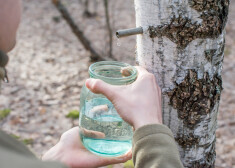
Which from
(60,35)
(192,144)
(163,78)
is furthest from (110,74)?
(60,35)

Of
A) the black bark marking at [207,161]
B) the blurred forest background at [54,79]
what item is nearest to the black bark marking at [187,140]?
the black bark marking at [207,161]

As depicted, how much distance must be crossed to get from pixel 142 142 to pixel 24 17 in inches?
275

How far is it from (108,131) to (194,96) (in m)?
0.43

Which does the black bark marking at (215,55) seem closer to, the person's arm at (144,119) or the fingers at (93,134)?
the person's arm at (144,119)

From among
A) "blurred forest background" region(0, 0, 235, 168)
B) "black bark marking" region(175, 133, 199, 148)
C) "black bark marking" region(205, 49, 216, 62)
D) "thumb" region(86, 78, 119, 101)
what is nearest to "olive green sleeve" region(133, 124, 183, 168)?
"thumb" region(86, 78, 119, 101)

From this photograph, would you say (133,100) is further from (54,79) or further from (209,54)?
(54,79)

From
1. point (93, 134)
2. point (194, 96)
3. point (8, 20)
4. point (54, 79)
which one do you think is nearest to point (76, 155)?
point (93, 134)

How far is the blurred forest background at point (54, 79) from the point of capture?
347cm

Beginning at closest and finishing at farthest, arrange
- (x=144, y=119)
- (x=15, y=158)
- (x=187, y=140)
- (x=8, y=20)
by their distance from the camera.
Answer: (x=15, y=158)
(x=8, y=20)
(x=144, y=119)
(x=187, y=140)

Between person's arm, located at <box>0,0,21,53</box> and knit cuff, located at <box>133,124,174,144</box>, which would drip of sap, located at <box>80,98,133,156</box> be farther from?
person's arm, located at <box>0,0,21,53</box>

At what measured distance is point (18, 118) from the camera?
3.69m

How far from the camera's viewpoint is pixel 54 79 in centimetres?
458

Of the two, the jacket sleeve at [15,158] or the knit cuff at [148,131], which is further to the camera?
the knit cuff at [148,131]

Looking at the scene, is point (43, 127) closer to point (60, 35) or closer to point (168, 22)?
point (168, 22)
